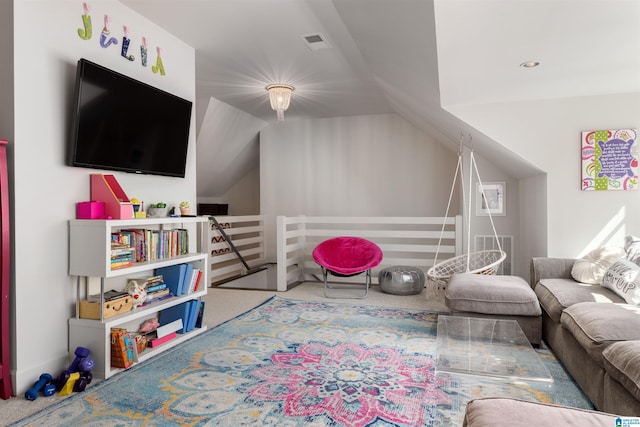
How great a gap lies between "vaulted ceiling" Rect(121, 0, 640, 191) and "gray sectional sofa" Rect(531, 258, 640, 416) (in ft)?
5.17

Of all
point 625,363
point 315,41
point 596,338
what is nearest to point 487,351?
point 596,338

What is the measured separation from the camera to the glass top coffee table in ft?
6.16

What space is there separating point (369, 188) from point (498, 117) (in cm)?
285

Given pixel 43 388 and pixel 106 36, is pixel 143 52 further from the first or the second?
pixel 43 388

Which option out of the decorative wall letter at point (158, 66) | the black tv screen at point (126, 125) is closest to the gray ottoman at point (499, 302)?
the black tv screen at point (126, 125)

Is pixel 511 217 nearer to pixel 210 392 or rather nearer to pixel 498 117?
pixel 498 117

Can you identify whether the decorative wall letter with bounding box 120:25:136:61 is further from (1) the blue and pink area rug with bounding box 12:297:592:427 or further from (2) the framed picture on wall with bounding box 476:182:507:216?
(2) the framed picture on wall with bounding box 476:182:507:216

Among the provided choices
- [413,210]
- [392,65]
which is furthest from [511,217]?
[392,65]

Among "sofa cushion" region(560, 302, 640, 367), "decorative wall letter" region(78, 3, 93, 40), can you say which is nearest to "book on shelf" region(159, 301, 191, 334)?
"decorative wall letter" region(78, 3, 93, 40)

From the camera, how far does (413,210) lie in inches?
253

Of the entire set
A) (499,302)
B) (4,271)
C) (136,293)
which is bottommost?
(499,302)

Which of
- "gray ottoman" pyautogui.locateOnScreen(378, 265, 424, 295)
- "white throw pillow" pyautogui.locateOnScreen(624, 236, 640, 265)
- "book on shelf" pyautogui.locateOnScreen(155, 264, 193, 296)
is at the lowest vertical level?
"gray ottoman" pyautogui.locateOnScreen(378, 265, 424, 295)

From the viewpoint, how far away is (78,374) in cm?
228

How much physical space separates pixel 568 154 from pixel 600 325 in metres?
2.27
